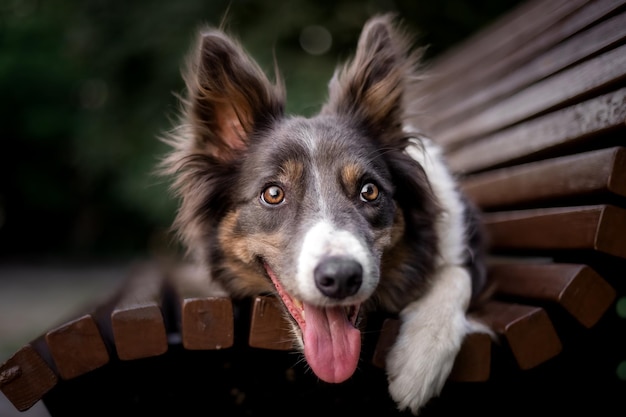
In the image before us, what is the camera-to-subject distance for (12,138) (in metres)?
19.3

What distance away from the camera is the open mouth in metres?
2.62

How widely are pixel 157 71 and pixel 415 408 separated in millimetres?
9511

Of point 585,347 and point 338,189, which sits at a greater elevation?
point 338,189

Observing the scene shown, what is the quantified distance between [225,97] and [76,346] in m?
1.64

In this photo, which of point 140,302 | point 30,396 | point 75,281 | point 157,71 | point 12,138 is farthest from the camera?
point 12,138

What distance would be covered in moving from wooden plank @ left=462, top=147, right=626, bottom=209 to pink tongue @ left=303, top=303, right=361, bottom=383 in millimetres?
1420

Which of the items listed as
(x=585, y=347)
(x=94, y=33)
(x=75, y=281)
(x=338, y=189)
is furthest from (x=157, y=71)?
(x=585, y=347)

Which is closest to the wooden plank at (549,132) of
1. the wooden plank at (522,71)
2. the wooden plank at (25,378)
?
the wooden plank at (522,71)

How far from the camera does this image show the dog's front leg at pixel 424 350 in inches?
105

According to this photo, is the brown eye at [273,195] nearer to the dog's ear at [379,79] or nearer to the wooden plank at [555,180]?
the dog's ear at [379,79]

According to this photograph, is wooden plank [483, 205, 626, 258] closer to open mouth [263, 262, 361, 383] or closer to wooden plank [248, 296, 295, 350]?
open mouth [263, 262, 361, 383]

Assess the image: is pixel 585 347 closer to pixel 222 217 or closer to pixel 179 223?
pixel 222 217

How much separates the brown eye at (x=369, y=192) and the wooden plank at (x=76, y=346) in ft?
4.90

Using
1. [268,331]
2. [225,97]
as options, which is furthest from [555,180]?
[225,97]
